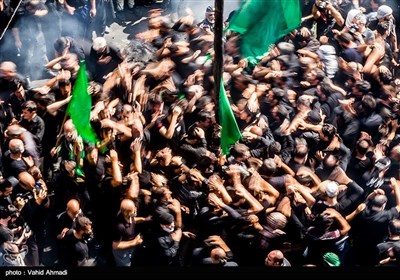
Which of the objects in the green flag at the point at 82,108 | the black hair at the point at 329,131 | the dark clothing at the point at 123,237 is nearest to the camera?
the dark clothing at the point at 123,237

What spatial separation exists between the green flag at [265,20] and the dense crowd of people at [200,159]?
437 mm

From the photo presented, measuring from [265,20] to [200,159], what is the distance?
1864 mm

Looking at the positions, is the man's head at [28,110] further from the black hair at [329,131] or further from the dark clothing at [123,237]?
the black hair at [329,131]

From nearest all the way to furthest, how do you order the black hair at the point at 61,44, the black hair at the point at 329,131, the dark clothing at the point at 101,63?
1. the black hair at the point at 329,131
2. the dark clothing at the point at 101,63
3. the black hair at the point at 61,44

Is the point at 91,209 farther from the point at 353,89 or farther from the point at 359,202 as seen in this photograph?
the point at 353,89

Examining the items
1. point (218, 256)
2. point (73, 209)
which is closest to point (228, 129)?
point (218, 256)

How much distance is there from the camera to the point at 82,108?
9.81 m

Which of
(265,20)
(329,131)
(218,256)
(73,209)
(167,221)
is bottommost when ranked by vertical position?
(218,256)

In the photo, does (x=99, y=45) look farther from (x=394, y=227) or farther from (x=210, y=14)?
(x=394, y=227)

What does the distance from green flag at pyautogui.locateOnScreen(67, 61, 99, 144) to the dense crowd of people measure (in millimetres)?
83

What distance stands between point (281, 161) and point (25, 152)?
8.68ft

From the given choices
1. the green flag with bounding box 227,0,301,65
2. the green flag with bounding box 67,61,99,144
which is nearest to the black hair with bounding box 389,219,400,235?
the green flag with bounding box 227,0,301,65

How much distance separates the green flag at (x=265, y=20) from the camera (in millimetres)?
10141

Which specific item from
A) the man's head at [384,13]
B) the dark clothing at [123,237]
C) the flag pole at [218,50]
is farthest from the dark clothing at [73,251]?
the man's head at [384,13]
